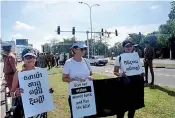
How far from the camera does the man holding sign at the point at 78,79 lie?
501 centimetres

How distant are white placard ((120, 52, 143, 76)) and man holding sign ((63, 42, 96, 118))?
3.65 ft

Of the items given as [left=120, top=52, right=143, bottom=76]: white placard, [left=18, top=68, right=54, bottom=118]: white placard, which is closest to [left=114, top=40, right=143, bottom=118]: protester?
[left=120, top=52, right=143, bottom=76]: white placard

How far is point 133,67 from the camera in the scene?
6.12 m

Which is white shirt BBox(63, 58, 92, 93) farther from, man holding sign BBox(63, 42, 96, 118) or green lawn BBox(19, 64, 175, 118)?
green lawn BBox(19, 64, 175, 118)

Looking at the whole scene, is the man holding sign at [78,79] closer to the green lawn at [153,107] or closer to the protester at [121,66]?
the protester at [121,66]

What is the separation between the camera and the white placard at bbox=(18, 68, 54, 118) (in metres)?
4.89

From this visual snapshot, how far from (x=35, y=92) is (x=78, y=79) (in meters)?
0.76

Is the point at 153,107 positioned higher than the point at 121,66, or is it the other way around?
the point at 121,66

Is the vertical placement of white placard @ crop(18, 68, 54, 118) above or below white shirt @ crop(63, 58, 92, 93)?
below

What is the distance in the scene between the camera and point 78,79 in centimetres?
502

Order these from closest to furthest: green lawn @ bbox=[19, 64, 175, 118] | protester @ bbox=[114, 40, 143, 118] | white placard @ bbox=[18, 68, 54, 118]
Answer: white placard @ bbox=[18, 68, 54, 118] → protester @ bbox=[114, 40, 143, 118] → green lawn @ bbox=[19, 64, 175, 118]

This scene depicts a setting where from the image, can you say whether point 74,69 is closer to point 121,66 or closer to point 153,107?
point 121,66

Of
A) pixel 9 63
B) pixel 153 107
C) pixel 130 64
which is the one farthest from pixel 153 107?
pixel 9 63

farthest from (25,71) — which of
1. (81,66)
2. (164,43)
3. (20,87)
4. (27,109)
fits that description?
(164,43)
